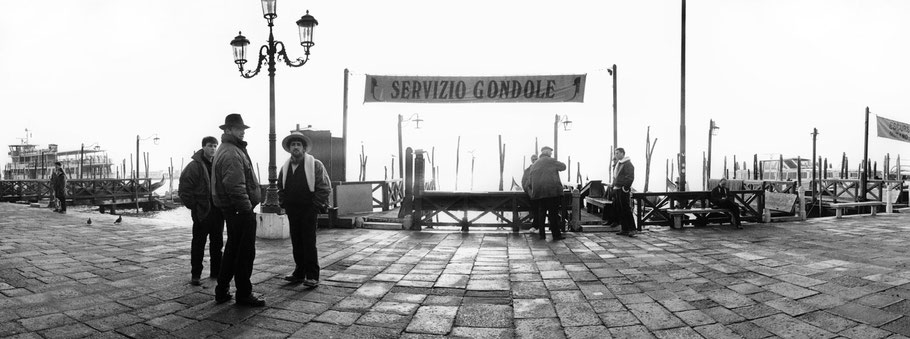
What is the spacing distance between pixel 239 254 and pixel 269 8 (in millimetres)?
4777

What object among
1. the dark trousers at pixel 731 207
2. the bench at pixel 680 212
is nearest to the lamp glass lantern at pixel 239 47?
the bench at pixel 680 212

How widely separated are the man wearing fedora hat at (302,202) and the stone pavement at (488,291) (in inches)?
8.8

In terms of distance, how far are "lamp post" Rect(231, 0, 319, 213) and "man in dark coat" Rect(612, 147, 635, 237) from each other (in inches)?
221

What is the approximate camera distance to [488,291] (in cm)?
383

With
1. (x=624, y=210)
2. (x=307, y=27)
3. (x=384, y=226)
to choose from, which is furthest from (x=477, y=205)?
(x=307, y=27)

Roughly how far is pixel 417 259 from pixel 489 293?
1663mm

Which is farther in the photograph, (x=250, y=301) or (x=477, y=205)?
(x=477, y=205)

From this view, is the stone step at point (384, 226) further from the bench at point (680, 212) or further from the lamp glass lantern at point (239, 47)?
the bench at point (680, 212)

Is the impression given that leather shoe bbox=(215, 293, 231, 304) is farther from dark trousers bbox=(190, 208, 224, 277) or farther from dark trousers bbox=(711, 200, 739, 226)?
dark trousers bbox=(711, 200, 739, 226)

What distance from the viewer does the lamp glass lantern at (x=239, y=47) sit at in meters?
7.58

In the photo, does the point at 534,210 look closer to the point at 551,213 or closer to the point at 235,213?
the point at 551,213

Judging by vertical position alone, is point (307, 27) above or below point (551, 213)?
above

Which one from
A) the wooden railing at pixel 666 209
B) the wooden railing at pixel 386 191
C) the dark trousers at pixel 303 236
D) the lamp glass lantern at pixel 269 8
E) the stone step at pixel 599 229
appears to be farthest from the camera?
the wooden railing at pixel 386 191

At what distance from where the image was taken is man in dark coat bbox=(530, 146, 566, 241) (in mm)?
6930
